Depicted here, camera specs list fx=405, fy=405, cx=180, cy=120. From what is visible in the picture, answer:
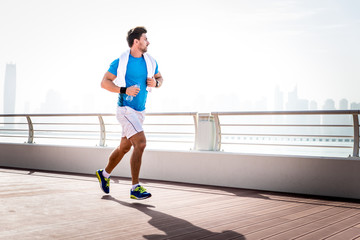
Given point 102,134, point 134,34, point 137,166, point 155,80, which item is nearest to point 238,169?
point 137,166

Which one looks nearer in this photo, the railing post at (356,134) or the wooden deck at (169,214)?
the wooden deck at (169,214)

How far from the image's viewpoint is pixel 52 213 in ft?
11.9

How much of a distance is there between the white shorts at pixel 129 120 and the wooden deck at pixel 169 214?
0.78 m

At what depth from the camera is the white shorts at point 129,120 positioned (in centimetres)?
468

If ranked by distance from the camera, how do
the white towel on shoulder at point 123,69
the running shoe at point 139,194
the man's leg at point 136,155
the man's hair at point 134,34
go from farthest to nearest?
the man's hair at point 134,34, the white towel on shoulder at point 123,69, the man's leg at point 136,155, the running shoe at point 139,194

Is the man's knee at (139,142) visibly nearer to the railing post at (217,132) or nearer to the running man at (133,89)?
the running man at (133,89)

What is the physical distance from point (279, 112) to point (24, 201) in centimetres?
352

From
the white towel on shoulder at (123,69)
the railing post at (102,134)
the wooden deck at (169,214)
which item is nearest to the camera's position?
the wooden deck at (169,214)

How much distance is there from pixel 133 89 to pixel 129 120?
41 cm

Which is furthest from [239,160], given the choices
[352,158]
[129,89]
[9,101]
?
[9,101]

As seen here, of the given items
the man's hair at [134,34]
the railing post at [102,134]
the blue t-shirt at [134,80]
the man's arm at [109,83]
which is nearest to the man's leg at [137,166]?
the blue t-shirt at [134,80]

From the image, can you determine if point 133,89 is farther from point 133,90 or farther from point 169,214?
point 169,214

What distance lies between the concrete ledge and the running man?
167cm

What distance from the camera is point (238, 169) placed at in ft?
19.4
